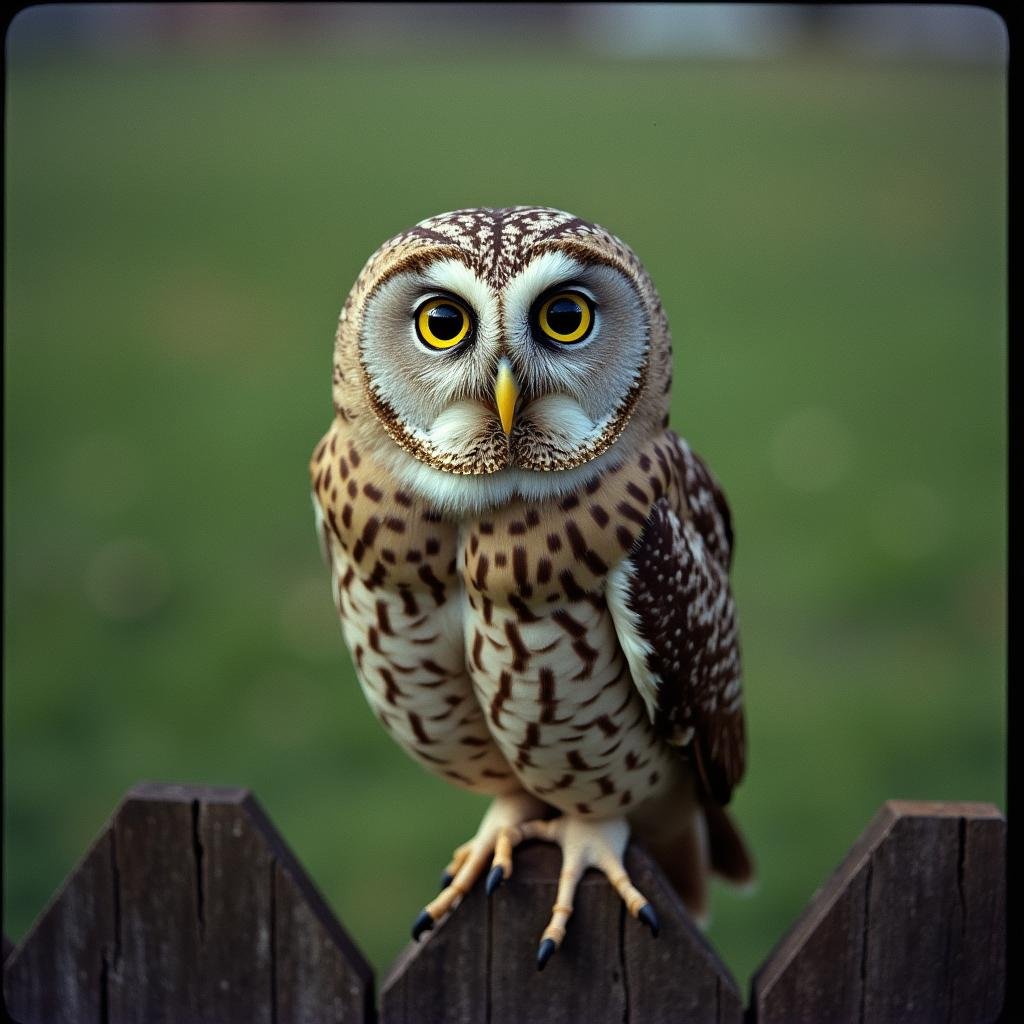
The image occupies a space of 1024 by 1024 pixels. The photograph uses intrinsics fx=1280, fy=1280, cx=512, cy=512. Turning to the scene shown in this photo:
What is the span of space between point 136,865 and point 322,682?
230 cm

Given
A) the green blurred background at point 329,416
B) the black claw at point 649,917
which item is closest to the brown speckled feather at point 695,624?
the black claw at point 649,917

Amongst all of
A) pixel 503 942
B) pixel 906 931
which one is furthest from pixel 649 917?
pixel 906 931

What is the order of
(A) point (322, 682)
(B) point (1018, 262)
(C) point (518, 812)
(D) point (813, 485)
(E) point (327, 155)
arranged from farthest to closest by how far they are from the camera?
(E) point (327, 155) < (D) point (813, 485) < (A) point (322, 682) < (C) point (518, 812) < (B) point (1018, 262)

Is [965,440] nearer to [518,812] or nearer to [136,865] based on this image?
[518,812]

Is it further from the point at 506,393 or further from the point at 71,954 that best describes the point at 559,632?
the point at 71,954

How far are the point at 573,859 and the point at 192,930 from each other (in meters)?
0.47

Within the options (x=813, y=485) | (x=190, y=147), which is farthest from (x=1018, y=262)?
(x=190, y=147)

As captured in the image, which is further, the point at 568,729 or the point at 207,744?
the point at 207,744

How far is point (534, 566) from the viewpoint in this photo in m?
1.48

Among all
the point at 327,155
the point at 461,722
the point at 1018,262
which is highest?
the point at 327,155

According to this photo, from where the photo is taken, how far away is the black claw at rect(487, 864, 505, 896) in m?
1.55

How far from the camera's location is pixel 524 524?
4.87 ft

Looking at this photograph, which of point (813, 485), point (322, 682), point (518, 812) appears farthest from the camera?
point (813, 485)

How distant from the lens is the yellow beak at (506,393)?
1.37 m
